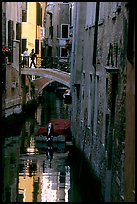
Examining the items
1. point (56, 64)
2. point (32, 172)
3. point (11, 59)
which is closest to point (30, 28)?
point (56, 64)

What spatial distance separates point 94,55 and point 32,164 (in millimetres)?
4288

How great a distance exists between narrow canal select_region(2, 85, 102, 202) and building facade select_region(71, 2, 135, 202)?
1.84 ft

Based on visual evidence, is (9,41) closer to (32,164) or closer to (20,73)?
(20,73)

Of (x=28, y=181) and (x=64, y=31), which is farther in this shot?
(x=64, y=31)

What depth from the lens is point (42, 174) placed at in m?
17.8

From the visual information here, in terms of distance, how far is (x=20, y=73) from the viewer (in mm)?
35812

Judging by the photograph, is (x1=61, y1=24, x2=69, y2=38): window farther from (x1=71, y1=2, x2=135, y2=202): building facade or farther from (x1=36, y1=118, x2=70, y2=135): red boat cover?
(x1=71, y1=2, x2=135, y2=202): building facade

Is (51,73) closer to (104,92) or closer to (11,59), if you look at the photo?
(11,59)

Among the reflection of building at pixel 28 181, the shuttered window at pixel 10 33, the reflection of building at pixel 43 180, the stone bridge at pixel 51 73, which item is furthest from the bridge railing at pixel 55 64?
the reflection of building at pixel 28 181

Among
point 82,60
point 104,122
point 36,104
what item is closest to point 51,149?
point 82,60

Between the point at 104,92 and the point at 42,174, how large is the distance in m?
4.15

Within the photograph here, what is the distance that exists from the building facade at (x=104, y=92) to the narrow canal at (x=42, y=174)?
559 mm

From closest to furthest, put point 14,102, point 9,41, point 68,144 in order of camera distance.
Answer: point 68,144
point 9,41
point 14,102

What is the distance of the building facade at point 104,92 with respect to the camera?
1093cm
